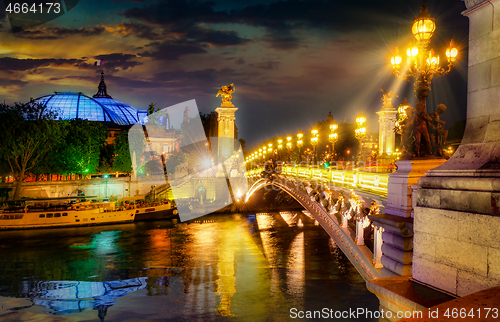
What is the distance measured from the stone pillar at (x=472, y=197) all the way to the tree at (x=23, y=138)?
48814 mm

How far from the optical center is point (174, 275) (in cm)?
2575

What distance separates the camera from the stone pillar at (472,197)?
3604 mm

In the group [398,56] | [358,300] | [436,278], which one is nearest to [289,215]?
[358,300]

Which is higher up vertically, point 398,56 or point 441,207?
point 398,56

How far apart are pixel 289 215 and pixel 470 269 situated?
47.9m

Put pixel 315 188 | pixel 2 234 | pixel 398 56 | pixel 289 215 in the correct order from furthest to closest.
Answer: pixel 289 215 → pixel 2 234 → pixel 315 188 → pixel 398 56

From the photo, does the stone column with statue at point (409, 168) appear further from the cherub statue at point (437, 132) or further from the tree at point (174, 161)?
the tree at point (174, 161)

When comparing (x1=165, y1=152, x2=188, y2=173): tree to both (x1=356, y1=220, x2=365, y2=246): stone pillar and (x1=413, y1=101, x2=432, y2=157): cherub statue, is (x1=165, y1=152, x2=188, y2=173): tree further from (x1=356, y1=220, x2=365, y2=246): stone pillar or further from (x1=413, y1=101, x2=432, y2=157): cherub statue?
(x1=413, y1=101, x2=432, y2=157): cherub statue

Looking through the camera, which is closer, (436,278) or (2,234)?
(436,278)

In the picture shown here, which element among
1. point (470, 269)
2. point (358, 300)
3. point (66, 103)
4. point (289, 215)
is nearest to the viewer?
point (470, 269)

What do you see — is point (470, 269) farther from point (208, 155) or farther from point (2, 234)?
point (208, 155)

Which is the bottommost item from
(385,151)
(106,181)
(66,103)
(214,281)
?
(214,281)

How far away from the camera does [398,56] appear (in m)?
13.4

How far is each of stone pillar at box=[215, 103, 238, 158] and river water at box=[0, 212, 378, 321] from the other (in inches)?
919
